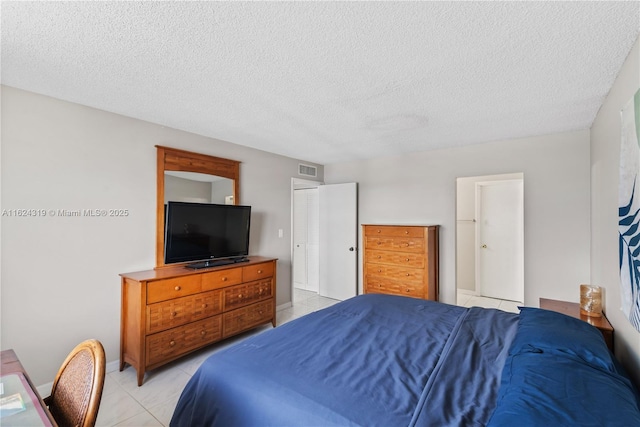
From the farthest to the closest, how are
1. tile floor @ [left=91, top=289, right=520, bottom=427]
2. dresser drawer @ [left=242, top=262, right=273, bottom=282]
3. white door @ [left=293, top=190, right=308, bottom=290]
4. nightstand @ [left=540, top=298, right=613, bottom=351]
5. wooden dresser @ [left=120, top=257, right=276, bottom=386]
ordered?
white door @ [left=293, top=190, right=308, bottom=290] < dresser drawer @ [left=242, top=262, right=273, bottom=282] < wooden dresser @ [left=120, top=257, right=276, bottom=386] < tile floor @ [left=91, top=289, right=520, bottom=427] < nightstand @ [left=540, top=298, right=613, bottom=351]

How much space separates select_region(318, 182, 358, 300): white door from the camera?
15.8ft

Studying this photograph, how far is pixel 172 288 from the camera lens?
2672 mm

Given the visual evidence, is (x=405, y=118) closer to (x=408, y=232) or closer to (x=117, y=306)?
(x=408, y=232)

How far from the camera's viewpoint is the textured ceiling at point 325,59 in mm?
1385

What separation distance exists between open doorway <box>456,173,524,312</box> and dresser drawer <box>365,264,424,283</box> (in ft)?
3.96

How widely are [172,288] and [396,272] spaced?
2.80m

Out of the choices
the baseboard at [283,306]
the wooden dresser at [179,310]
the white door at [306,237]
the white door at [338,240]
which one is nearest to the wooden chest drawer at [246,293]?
the wooden dresser at [179,310]

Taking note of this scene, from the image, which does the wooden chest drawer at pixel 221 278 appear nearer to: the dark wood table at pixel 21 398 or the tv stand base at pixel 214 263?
the tv stand base at pixel 214 263

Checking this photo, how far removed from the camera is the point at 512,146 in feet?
11.8

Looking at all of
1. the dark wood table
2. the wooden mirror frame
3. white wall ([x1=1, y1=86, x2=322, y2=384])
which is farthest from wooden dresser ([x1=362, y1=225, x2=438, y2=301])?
the dark wood table

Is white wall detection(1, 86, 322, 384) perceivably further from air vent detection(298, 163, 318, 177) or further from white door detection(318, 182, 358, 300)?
white door detection(318, 182, 358, 300)

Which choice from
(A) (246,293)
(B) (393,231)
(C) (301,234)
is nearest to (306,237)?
(C) (301,234)

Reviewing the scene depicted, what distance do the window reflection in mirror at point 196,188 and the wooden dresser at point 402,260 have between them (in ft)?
6.85

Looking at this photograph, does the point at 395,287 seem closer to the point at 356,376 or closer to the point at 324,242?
the point at 324,242
